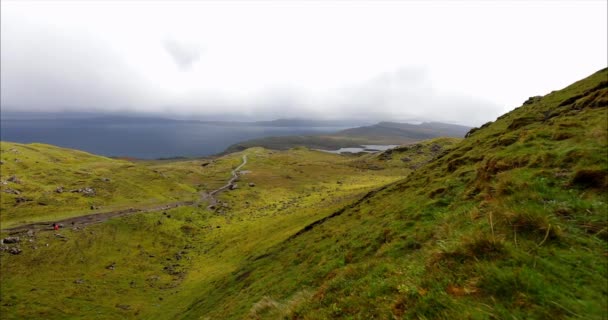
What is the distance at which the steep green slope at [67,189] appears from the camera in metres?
88.9

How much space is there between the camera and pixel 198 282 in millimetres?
55344

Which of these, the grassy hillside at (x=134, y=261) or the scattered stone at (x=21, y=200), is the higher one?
the scattered stone at (x=21, y=200)

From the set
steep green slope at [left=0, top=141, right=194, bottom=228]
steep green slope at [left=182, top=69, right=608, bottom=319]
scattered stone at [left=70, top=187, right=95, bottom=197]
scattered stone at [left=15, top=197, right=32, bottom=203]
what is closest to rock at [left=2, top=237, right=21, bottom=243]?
steep green slope at [left=0, top=141, right=194, bottom=228]

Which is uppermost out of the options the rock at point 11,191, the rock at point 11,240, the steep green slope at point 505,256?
the steep green slope at point 505,256

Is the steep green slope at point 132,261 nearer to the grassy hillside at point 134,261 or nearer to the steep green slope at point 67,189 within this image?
the grassy hillside at point 134,261

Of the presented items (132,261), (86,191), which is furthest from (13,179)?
(132,261)

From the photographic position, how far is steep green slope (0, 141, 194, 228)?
292 feet

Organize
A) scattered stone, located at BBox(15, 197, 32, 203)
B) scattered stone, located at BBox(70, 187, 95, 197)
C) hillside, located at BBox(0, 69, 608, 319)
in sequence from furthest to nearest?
scattered stone, located at BBox(70, 187, 95, 197), scattered stone, located at BBox(15, 197, 32, 203), hillside, located at BBox(0, 69, 608, 319)

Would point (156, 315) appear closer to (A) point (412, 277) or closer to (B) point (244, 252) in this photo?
(B) point (244, 252)

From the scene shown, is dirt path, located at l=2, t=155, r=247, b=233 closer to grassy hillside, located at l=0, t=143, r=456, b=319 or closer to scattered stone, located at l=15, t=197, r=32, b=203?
grassy hillside, located at l=0, t=143, r=456, b=319

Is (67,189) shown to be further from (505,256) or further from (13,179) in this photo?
(505,256)

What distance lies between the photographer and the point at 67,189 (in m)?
106

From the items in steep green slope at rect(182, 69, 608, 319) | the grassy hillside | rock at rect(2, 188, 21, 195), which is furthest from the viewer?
rock at rect(2, 188, 21, 195)

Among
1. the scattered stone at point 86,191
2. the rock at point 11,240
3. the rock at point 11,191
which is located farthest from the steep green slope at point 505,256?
the rock at point 11,191
